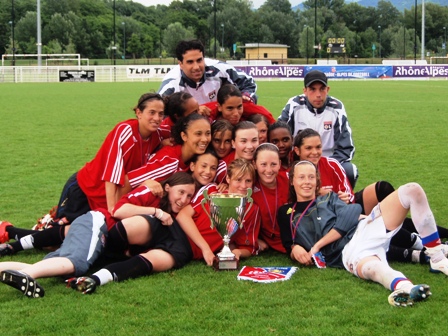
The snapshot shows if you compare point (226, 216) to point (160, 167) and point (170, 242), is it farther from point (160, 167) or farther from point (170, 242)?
point (160, 167)

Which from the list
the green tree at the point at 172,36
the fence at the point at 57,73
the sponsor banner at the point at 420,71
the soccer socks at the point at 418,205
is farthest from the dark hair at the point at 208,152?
the green tree at the point at 172,36

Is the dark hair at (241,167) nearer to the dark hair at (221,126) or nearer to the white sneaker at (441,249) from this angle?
the dark hair at (221,126)

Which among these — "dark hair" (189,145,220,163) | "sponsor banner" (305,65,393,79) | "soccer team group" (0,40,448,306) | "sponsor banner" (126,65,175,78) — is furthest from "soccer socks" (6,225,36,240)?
"sponsor banner" (305,65,393,79)

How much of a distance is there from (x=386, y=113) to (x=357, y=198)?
46.4 feet

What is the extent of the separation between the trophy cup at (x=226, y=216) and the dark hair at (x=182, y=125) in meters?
0.75

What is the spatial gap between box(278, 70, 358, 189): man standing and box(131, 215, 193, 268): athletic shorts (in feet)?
7.28

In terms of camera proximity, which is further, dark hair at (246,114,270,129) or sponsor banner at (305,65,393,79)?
sponsor banner at (305,65,393,79)

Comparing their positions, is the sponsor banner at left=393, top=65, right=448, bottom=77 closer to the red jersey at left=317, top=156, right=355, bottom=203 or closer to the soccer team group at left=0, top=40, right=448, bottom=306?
the soccer team group at left=0, top=40, right=448, bottom=306

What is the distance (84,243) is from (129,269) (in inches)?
14.0

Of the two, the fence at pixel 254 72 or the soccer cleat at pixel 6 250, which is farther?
the fence at pixel 254 72

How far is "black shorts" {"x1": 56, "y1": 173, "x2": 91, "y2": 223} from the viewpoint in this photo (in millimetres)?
5756

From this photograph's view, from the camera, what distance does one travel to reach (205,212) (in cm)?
514

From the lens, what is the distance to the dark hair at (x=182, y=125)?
18.2ft

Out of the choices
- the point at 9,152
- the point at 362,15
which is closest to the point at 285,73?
the point at 9,152
